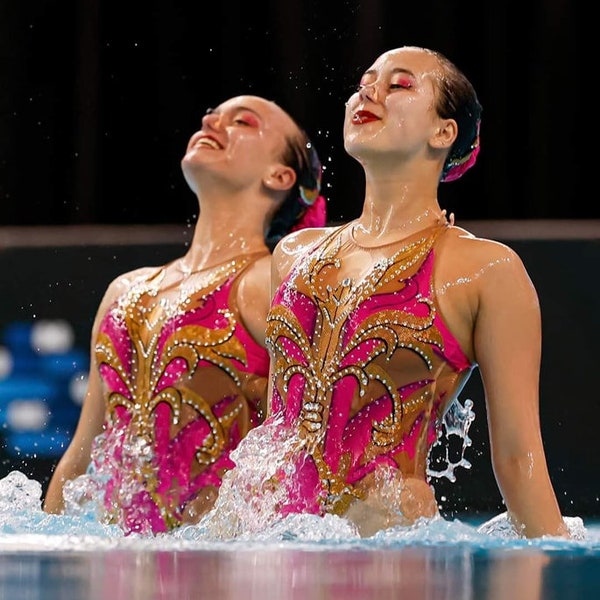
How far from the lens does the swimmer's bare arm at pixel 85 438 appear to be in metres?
3.14

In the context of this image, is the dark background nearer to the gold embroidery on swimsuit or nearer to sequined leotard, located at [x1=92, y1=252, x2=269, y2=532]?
sequined leotard, located at [x1=92, y1=252, x2=269, y2=532]

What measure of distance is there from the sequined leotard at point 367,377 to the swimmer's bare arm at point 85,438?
0.73 metres

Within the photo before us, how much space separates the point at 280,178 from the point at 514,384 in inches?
39.1

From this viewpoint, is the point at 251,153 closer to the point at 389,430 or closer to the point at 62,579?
the point at 389,430

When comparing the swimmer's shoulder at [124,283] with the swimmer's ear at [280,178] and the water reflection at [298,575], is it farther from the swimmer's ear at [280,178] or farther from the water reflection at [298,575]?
the water reflection at [298,575]

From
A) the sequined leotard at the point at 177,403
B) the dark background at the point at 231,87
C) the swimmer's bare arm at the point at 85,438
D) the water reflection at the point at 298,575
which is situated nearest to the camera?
the water reflection at the point at 298,575

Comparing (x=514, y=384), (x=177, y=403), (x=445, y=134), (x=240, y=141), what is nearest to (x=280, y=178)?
(x=240, y=141)

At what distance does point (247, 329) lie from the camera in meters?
3.00

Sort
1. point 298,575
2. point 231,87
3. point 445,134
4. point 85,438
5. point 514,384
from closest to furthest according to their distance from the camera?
point 298,575 → point 514,384 → point 445,134 → point 85,438 → point 231,87

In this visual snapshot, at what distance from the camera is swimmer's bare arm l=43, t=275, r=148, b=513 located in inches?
124

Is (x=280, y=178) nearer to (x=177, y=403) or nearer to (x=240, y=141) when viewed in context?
(x=240, y=141)

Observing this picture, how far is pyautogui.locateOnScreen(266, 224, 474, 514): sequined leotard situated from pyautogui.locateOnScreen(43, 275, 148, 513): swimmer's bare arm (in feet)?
2.40

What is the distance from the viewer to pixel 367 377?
8.09ft

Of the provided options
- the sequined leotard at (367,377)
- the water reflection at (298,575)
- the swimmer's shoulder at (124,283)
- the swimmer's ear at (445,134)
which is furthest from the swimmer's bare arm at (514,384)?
the swimmer's shoulder at (124,283)
